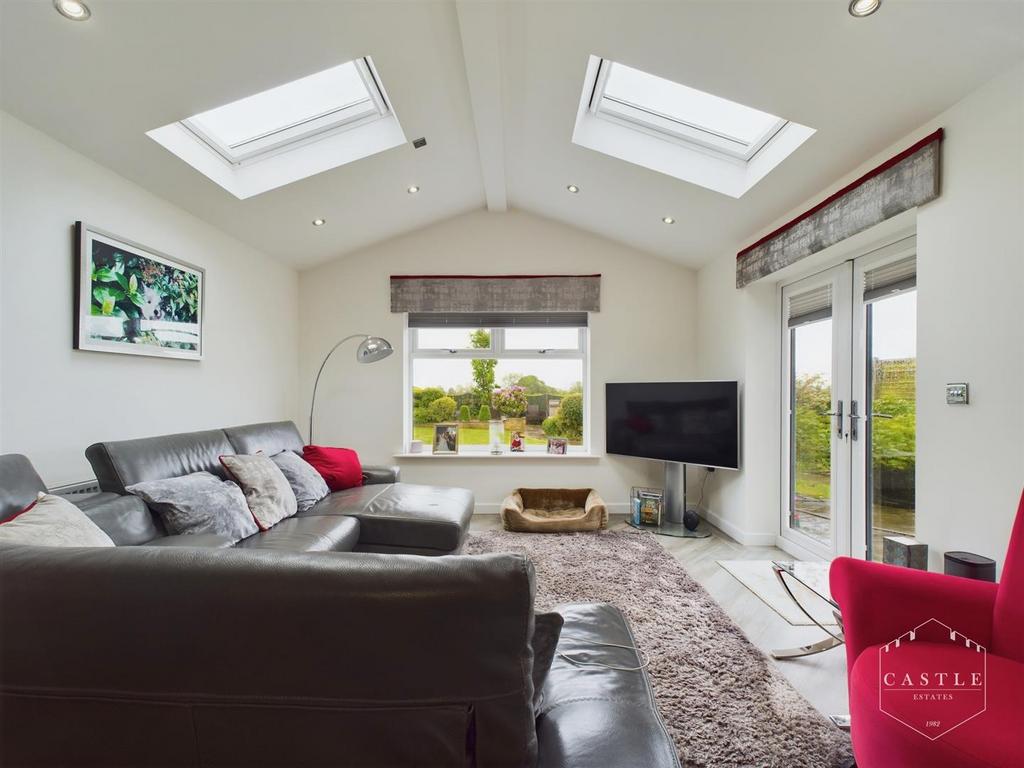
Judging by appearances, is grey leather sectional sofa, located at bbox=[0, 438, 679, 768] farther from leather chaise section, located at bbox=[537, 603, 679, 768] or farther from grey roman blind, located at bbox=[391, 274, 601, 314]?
grey roman blind, located at bbox=[391, 274, 601, 314]

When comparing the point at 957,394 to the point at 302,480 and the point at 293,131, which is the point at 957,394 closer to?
the point at 302,480

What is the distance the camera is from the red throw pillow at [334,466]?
131 inches

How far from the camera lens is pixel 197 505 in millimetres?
2133

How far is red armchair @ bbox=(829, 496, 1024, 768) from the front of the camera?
1.00 meters

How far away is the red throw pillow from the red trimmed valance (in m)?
3.23

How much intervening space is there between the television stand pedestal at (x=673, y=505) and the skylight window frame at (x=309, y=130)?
3483 millimetres

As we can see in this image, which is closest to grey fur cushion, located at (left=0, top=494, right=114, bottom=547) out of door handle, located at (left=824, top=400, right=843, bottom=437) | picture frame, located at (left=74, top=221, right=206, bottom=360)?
picture frame, located at (left=74, top=221, right=206, bottom=360)

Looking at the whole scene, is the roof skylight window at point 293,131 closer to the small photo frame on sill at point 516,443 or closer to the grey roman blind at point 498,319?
the grey roman blind at point 498,319

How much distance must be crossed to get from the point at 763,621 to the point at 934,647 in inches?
45.5

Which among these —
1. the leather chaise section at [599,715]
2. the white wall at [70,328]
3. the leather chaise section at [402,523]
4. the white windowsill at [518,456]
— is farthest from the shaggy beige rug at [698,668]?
the white wall at [70,328]

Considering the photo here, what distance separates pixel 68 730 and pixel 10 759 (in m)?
0.11

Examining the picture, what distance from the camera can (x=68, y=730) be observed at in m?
0.68

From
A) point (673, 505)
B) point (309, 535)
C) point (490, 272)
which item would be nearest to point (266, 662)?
point (309, 535)

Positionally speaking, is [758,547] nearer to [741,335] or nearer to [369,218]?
[741,335]
